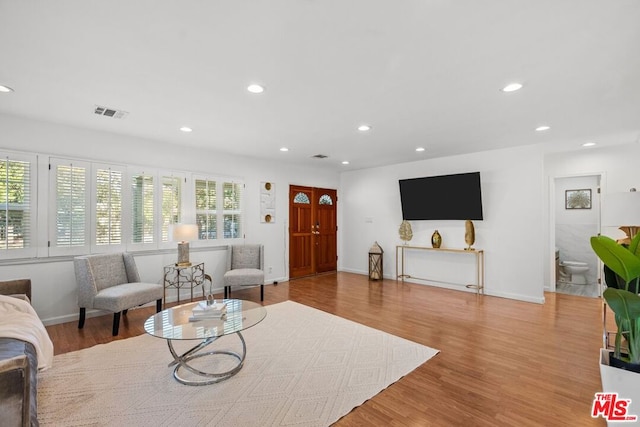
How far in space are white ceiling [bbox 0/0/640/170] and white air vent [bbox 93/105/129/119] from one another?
7 centimetres

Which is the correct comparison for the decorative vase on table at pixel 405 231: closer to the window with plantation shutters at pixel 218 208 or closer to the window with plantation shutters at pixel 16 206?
the window with plantation shutters at pixel 218 208

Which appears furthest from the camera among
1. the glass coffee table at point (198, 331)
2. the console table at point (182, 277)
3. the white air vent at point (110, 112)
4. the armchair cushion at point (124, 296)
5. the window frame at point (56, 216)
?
the console table at point (182, 277)

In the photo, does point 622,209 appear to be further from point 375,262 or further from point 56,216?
point 56,216

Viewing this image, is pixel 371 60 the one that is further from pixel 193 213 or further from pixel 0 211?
pixel 0 211

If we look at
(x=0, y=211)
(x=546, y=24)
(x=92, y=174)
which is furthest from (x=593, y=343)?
(x=0, y=211)

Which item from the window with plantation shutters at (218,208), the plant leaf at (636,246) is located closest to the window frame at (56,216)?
the window with plantation shutters at (218,208)

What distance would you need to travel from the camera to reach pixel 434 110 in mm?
3193

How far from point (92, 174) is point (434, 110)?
4397mm

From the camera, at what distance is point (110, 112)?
10.7 ft

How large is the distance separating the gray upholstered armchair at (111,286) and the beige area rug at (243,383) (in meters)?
0.49

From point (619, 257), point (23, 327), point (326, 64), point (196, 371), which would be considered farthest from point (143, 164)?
point (619, 257)

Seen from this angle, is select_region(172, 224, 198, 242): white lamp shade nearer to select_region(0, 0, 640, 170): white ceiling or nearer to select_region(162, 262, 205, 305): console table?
select_region(162, 262, 205, 305): console table

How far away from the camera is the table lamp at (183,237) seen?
4215 mm

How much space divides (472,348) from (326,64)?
118 inches
